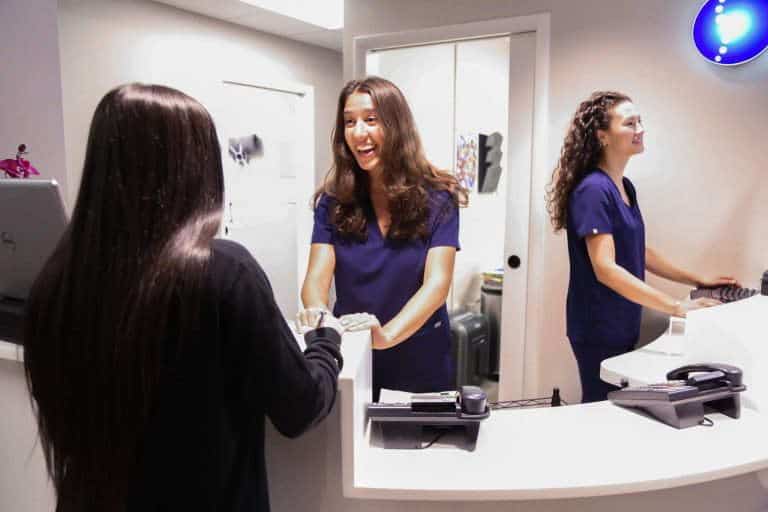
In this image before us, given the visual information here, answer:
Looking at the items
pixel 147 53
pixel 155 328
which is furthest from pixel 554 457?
pixel 147 53

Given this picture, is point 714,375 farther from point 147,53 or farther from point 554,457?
point 147,53

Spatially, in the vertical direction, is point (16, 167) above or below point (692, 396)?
above

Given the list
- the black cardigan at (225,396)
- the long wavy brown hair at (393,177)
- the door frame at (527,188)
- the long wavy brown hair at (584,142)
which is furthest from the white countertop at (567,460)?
the door frame at (527,188)

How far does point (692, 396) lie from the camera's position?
1.12 m

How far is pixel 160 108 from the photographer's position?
0.73 m

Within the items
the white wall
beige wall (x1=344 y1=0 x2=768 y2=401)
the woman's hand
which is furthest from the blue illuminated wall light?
the white wall

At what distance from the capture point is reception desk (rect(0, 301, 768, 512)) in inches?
35.3

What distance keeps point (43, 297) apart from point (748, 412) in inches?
56.4

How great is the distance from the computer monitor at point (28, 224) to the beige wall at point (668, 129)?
208cm

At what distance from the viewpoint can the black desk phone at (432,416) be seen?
1008 millimetres

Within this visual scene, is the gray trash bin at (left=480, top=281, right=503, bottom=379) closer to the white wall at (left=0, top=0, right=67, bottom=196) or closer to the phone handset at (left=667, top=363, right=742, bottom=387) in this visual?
the phone handset at (left=667, top=363, right=742, bottom=387)

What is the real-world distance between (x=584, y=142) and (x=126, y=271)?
6.07 ft

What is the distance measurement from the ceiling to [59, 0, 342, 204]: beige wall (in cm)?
6

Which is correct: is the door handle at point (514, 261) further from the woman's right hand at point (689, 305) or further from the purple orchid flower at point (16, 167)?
the purple orchid flower at point (16, 167)
